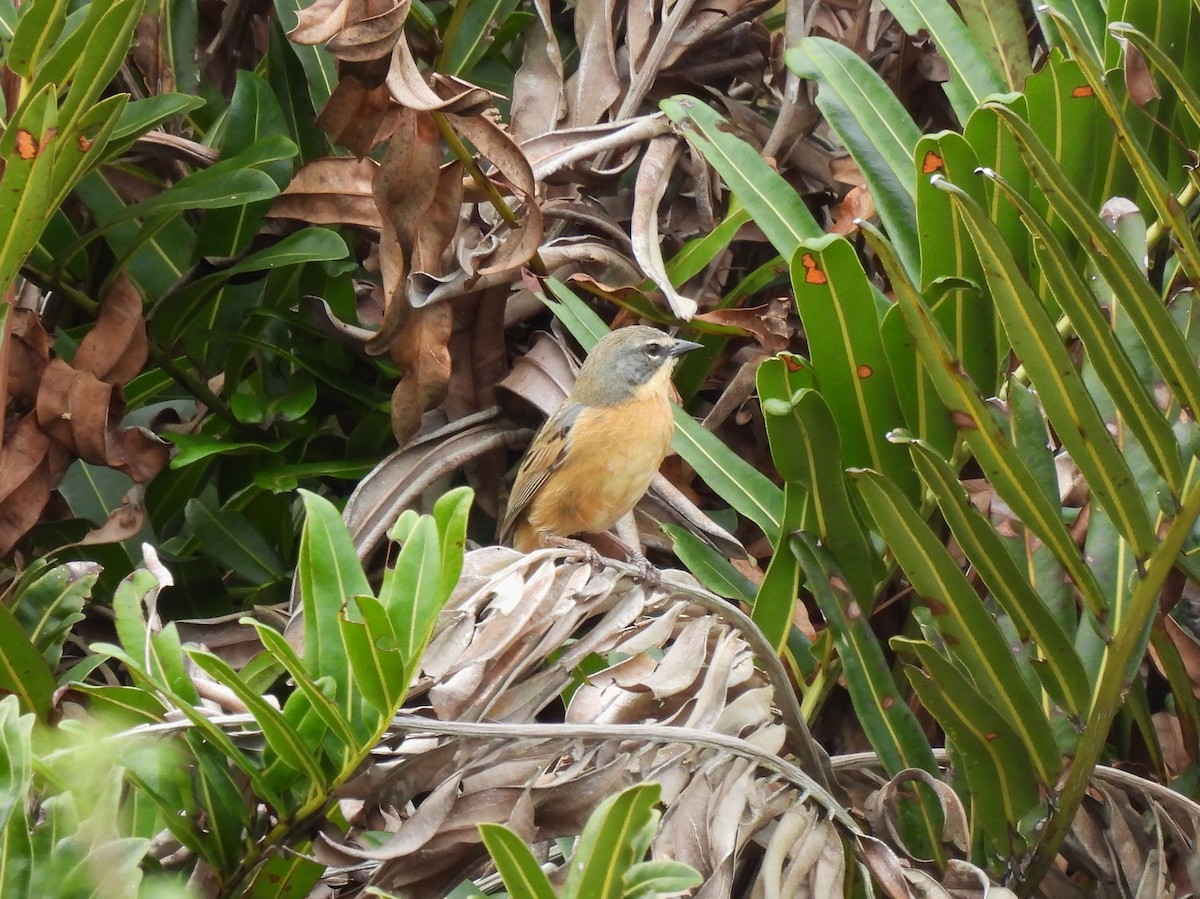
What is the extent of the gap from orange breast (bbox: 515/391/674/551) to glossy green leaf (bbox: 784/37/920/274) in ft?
2.66

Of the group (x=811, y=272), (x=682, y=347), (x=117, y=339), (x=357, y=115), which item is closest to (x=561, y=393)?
(x=682, y=347)

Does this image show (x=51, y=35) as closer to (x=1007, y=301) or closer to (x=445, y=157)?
(x=445, y=157)

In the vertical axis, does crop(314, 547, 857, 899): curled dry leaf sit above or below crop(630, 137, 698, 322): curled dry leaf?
below

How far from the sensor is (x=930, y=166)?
2.51m

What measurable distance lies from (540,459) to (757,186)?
0.93 m

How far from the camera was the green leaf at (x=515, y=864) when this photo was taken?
145 centimetres

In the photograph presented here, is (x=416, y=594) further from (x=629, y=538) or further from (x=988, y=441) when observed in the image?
(x=629, y=538)

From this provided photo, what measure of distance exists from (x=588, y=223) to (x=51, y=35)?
146 centimetres

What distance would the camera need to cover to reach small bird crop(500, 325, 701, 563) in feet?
11.0

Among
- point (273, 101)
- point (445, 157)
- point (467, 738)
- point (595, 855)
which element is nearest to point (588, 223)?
point (445, 157)

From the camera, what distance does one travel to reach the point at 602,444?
3547 millimetres

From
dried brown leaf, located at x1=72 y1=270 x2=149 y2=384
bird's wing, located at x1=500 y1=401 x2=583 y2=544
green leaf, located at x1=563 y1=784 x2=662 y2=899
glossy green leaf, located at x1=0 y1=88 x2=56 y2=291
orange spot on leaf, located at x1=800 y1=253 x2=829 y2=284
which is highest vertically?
glossy green leaf, located at x1=0 y1=88 x2=56 y2=291

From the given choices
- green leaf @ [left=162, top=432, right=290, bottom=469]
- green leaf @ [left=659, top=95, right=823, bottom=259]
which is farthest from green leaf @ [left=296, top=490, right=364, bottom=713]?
green leaf @ [left=659, top=95, right=823, bottom=259]

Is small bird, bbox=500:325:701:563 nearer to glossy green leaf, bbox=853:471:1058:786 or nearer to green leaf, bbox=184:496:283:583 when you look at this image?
green leaf, bbox=184:496:283:583
